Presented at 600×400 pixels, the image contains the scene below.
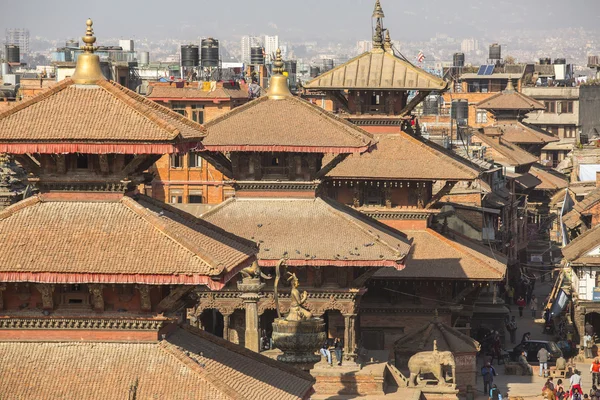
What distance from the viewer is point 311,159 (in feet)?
169

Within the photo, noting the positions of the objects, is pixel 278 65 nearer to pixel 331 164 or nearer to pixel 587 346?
pixel 331 164

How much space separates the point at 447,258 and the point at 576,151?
60680 mm

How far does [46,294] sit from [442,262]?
90.9 feet

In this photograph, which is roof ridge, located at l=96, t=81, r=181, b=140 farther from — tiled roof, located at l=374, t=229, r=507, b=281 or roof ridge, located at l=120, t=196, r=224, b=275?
tiled roof, located at l=374, t=229, r=507, b=281

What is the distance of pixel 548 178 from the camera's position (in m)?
125

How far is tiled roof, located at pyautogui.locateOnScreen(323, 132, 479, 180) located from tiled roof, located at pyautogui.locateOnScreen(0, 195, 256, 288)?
25.7 metres

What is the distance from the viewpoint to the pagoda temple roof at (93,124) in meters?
31.7

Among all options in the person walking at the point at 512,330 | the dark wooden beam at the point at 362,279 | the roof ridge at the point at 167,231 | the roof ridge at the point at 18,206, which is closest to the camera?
the roof ridge at the point at 167,231

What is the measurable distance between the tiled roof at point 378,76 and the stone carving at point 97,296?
3097 centimetres

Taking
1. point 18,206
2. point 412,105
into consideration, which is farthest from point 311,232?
point 18,206

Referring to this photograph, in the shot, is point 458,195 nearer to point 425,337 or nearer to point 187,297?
→ point 425,337

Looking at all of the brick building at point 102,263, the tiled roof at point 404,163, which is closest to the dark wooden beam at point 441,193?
the tiled roof at point 404,163

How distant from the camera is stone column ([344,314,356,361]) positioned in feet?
163

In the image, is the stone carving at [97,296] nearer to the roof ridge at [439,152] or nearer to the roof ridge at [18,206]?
the roof ridge at [18,206]
